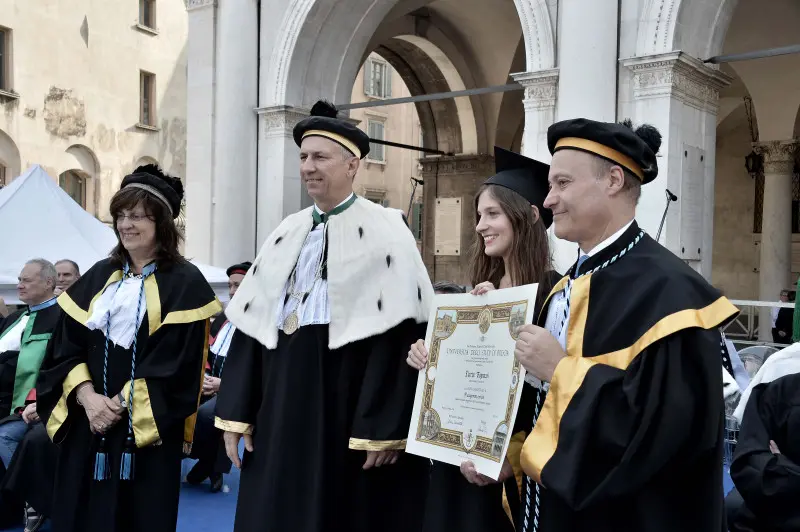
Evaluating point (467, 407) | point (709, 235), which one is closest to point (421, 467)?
point (467, 407)

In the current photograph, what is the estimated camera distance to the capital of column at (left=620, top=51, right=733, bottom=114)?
8.82 metres

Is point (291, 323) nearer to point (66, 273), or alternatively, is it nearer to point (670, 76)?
point (66, 273)

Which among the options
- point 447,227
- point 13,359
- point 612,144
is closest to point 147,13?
point 447,227

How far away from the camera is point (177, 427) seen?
3881 millimetres

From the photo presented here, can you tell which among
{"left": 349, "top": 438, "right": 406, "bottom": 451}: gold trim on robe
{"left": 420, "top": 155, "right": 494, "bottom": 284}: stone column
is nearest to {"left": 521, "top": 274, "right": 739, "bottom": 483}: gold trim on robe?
{"left": 349, "top": 438, "right": 406, "bottom": 451}: gold trim on robe

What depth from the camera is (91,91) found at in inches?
1046

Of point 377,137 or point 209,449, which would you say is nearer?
point 209,449

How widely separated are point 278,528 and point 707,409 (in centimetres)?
186

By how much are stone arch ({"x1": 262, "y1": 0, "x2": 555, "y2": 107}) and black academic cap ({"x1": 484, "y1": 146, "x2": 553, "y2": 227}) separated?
9520 millimetres

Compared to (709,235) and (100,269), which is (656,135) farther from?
(709,235)

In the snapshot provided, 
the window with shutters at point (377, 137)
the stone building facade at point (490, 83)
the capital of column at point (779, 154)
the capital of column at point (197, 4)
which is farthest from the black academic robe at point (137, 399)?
the window with shutters at point (377, 137)

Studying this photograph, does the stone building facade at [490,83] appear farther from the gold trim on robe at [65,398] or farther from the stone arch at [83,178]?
the stone arch at [83,178]

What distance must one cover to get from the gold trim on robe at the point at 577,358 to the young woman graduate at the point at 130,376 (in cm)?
210

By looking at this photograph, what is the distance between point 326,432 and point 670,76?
6.97 metres
